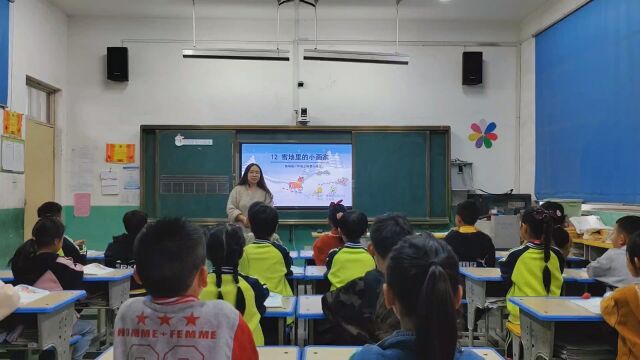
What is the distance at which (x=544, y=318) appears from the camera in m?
2.05

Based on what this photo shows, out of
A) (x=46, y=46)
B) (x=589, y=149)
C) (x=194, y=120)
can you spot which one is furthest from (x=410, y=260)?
(x=46, y=46)

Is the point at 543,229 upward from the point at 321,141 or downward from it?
downward

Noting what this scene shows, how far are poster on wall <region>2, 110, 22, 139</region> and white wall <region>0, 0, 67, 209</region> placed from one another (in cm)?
9

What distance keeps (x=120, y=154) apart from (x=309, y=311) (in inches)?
178

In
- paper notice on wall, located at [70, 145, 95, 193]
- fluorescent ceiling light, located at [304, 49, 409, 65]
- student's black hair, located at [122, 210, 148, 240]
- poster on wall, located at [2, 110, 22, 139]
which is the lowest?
student's black hair, located at [122, 210, 148, 240]

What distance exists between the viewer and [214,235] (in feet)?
6.17

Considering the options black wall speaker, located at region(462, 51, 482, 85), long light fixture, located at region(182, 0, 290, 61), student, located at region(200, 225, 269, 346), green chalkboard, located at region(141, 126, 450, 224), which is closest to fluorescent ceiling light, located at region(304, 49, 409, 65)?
long light fixture, located at region(182, 0, 290, 61)

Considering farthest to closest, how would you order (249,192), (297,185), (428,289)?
1. (297,185)
2. (249,192)
3. (428,289)

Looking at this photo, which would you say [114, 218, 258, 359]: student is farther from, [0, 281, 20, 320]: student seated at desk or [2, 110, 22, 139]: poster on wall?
[2, 110, 22, 139]: poster on wall

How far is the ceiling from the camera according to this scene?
5.54 m

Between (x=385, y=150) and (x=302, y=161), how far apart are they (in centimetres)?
104

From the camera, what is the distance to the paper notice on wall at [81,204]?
5910mm

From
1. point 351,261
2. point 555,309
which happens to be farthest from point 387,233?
point 555,309

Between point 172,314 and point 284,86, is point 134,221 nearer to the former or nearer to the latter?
point 172,314
